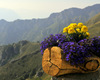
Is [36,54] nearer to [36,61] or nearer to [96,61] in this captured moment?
[36,61]

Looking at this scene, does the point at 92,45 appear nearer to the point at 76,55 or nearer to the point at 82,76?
the point at 76,55

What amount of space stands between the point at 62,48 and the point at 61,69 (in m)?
0.88

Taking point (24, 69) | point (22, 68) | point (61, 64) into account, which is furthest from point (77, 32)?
point (22, 68)

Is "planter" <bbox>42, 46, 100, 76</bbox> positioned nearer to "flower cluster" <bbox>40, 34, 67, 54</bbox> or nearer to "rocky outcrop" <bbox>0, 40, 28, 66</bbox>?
"flower cluster" <bbox>40, 34, 67, 54</bbox>

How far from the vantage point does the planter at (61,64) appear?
467 cm

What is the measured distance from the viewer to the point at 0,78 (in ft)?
298

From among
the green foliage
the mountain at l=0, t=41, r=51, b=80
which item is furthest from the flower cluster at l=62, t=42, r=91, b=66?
the green foliage

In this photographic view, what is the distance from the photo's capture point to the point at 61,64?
470cm

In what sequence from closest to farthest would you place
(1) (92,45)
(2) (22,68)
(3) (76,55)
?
(3) (76,55) < (1) (92,45) < (2) (22,68)

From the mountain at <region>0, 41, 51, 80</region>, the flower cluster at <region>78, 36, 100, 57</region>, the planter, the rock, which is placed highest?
the flower cluster at <region>78, 36, 100, 57</region>

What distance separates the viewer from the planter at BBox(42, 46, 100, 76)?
467 cm

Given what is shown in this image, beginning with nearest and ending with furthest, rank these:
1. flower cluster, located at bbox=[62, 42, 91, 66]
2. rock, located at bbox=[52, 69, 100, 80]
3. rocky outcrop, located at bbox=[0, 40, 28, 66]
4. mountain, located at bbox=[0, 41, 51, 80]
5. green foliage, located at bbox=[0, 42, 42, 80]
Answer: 1. flower cluster, located at bbox=[62, 42, 91, 66]
2. rock, located at bbox=[52, 69, 100, 80]
3. mountain, located at bbox=[0, 41, 51, 80]
4. green foliage, located at bbox=[0, 42, 42, 80]
5. rocky outcrop, located at bbox=[0, 40, 28, 66]

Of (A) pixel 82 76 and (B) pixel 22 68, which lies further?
(B) pixel 22 68

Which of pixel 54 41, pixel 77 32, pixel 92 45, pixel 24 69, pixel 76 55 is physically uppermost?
pixel 77 32
